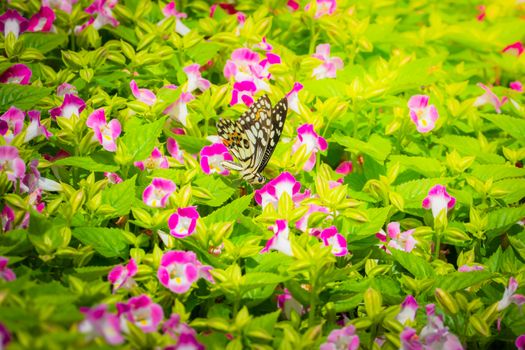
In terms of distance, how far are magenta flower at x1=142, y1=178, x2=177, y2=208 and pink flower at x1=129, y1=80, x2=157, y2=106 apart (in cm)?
44

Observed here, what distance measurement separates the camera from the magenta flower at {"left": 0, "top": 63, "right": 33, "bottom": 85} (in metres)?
2.26

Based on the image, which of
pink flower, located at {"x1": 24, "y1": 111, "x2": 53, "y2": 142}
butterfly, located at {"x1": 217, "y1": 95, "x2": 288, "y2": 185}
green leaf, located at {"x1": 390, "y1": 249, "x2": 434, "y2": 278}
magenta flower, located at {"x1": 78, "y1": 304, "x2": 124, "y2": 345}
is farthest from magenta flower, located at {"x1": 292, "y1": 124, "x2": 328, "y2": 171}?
magenta flower, located at {"x1": 78, "y1": 304, "x2": 124, "y2": 345}

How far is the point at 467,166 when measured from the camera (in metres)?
2.27

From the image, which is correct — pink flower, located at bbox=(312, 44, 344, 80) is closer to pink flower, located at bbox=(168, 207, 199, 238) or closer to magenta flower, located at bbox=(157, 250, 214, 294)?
pink flower, located at bbox=(168, 207, 199, 238)

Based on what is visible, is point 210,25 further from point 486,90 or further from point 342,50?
point 486,90

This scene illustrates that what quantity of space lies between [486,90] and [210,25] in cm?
104

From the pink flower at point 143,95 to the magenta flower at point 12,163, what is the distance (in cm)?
52

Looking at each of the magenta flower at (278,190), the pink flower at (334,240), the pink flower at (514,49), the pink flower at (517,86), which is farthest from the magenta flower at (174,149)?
the pink flower at (514,49)

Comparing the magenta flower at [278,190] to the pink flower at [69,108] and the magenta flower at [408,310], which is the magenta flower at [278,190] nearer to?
the magenta flower at [408,310]

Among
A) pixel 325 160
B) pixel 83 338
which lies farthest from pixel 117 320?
pixel 325 160

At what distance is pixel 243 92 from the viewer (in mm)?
2412

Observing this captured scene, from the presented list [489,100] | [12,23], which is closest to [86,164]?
[12,23]

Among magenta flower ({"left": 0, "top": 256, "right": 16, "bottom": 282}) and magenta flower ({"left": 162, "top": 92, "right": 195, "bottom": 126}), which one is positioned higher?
magenta flower ({"left": 162, "top": 92, "right": 195, "bottom": 126})

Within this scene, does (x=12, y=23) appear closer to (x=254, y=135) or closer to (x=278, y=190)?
(x=254, y=135)
